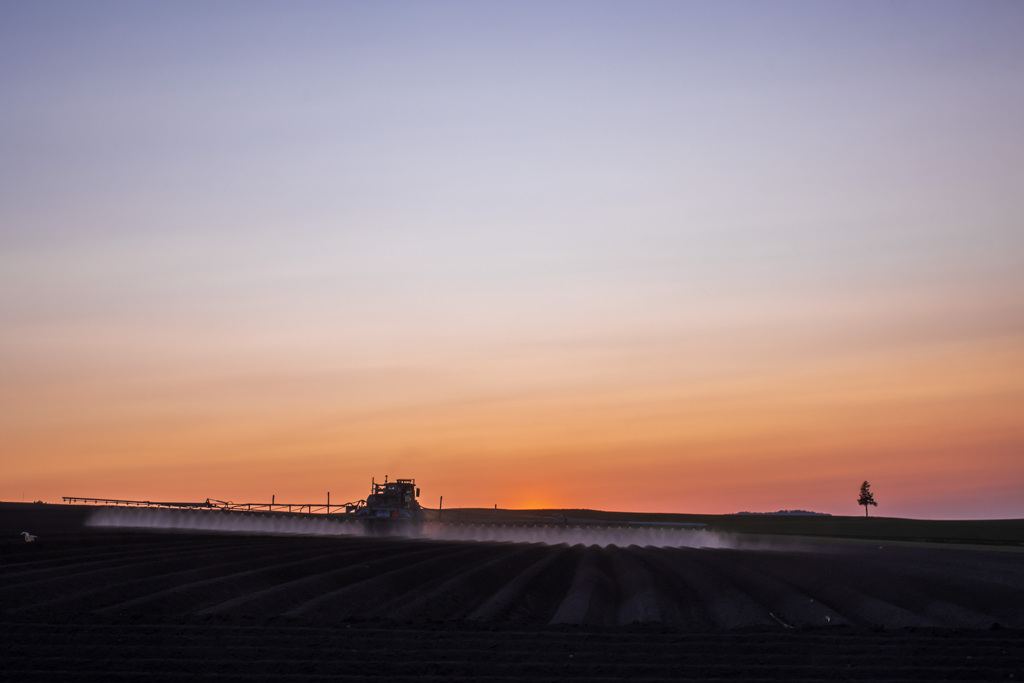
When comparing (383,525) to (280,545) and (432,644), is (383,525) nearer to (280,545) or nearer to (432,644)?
(280,545)

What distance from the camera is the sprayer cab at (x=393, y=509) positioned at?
59281 millimetres

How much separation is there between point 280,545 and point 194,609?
1731cm

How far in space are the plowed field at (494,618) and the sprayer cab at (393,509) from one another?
27.2 meters

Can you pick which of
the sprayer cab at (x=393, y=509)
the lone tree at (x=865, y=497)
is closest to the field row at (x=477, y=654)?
the sprayer cab at (x=393, y=509)

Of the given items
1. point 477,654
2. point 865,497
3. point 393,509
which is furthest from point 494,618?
point 865,497

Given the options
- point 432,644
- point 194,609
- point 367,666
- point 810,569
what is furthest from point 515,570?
point 367,666

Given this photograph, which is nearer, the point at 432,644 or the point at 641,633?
the point at 432,644

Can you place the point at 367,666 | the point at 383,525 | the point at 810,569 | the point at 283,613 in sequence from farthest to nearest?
the point at 383,525 < the point at 810,569 < the point at 283,613 < the point at 367,666

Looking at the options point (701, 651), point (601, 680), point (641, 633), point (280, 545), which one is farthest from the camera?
point (280, 545)

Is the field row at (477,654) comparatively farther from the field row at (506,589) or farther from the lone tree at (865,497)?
the lone tree at (865,497)

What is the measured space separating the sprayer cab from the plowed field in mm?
27189

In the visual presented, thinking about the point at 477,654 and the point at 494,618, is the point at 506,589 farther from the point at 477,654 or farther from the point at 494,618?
the point at 477,654

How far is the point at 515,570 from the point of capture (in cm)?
2939

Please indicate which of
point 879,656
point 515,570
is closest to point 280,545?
point 515,570
